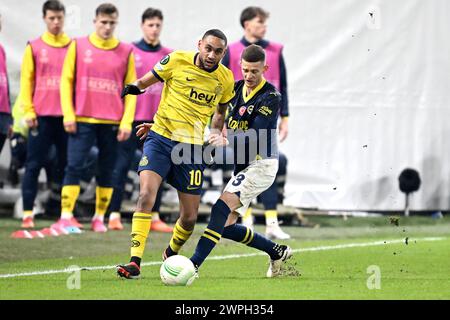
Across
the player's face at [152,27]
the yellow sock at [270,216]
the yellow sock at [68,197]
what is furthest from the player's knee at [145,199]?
the player's face at [152,27]

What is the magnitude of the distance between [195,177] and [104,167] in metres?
→ 4.40

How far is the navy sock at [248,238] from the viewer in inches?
356

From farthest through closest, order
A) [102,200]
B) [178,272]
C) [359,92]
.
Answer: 1. [359,92]
2. [102,200]
3. [178,272]

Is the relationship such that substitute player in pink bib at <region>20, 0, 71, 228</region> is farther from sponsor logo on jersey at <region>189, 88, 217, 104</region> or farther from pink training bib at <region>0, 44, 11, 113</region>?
sponsor logo on jersey at <region>189, 88, 217, 104</region>

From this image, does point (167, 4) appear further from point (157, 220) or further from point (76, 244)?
point (76, 244)

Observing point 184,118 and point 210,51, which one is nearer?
point 210,51

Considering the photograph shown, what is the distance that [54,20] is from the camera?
13.4m

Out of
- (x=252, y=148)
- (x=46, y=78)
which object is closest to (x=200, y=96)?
(x=252, y=148)

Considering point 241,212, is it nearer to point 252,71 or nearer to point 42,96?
point 252,71

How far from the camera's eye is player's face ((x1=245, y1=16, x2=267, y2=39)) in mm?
13547

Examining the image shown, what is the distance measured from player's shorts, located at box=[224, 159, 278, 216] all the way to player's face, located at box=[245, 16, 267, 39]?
4665 millimetres

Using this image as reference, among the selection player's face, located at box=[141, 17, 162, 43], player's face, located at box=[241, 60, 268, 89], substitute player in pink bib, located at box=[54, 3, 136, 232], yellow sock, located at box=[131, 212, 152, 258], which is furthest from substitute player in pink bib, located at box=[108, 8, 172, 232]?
yellow sock, located at box=[131, 212, 152, 258]

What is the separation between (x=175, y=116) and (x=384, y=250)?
3857 mm

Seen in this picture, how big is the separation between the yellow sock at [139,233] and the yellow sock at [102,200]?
4696 mm
